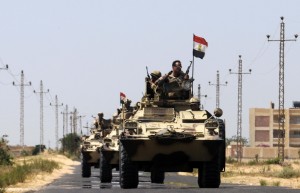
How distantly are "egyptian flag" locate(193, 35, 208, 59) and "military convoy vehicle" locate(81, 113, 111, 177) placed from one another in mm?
10196

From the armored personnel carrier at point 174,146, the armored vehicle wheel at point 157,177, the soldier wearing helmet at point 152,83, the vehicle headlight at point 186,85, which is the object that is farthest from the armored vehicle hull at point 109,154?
the armored personnel carrier at point 174,146

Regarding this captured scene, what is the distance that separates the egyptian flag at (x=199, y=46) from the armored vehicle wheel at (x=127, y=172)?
8.99 metres

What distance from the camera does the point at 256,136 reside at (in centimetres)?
17288

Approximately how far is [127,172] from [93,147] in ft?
60.3

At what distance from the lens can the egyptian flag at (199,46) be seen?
36438mm

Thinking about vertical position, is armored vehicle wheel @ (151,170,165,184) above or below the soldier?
below

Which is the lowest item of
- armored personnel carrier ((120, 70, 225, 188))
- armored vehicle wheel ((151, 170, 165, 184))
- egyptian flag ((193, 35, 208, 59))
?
armored vehicle wheel ((151, 170, 165, 184))

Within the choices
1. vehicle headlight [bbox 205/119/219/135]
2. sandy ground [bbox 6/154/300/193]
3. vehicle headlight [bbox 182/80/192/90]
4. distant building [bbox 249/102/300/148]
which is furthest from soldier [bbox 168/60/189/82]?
distant building [bbox 249/102/300/148]

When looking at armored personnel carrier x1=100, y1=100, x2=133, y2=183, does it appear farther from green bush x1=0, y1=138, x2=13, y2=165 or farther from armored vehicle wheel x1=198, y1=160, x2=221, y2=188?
green bush x1=0, y1=138, x2=13, y2=165

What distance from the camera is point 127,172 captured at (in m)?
28.3

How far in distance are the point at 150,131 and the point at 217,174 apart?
2.29 m

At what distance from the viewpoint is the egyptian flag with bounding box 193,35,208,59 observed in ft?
120

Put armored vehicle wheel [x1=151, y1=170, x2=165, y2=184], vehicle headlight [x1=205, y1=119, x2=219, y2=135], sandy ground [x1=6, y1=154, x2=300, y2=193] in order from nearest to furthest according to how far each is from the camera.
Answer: vehicle headlight [x1=205, y1=119, x2=219, y2=135], sandy ground [x1=6, y1=154, x2=300, y2=193], armored vehicle wheel [x1=151, y1=170, x2=165, y2=184]

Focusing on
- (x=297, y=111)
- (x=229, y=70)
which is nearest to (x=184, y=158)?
(x=229, y=70)
